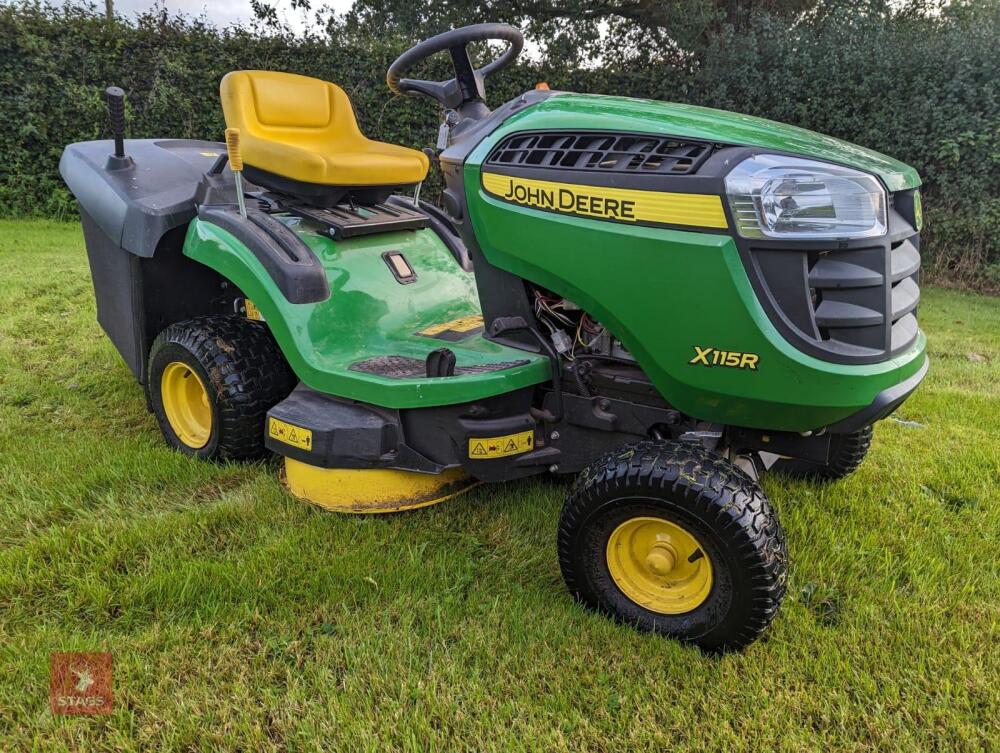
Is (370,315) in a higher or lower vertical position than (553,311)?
lower

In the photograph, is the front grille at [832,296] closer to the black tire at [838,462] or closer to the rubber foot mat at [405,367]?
the rubber foot mat at [405,367]

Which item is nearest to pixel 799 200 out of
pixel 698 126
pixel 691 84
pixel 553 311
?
pixel 698 126

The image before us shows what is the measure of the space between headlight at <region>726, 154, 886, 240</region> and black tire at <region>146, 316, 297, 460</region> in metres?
1.77

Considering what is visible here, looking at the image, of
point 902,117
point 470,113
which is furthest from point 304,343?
point 902,117

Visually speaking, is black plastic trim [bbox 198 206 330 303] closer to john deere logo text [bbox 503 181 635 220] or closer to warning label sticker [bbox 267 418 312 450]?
warning label sticker [bbox 267 418 312 450]

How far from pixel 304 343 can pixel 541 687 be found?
4.35 feet

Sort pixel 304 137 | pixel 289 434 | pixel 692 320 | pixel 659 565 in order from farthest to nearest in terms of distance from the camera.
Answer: pixel 304 137 < pixel 289 434 < pixel 659 565 < pixel 692 320

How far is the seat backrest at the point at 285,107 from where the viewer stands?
115 inches

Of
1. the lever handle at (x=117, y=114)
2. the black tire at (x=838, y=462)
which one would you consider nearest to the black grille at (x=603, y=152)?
the black tire at (x=838, y=462)

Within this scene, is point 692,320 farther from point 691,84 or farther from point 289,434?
point 691,84

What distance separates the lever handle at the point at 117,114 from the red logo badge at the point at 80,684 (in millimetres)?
2015

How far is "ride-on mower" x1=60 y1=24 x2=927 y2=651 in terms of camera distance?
66.7 inches

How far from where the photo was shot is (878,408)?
1729 millimetres

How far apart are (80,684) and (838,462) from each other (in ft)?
7.74
